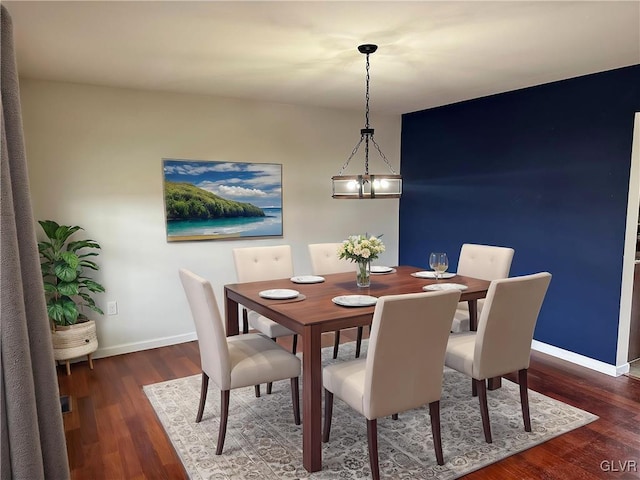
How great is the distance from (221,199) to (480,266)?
2474 mm

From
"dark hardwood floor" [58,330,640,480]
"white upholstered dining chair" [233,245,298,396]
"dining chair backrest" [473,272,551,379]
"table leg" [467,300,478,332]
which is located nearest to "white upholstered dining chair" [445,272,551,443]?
"dining chair backrest" [473,272,551,379]

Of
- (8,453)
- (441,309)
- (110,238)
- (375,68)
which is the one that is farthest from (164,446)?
(375,68)

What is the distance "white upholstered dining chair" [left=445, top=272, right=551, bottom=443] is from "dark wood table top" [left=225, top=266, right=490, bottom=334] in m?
0.39

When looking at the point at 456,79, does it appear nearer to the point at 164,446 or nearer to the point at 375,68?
the point at 375,68

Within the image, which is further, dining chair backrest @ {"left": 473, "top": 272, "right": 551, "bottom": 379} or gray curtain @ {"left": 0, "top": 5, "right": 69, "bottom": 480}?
dining chair backrest @ {"left": 473, "top": 272, "right": 551, "bottom": 379}

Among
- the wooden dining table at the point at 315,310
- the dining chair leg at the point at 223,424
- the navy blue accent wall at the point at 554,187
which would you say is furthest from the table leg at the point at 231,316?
the navy blue accent wall at the point at 554,187

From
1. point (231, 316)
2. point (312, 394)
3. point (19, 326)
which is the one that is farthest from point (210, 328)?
point (19, 326)

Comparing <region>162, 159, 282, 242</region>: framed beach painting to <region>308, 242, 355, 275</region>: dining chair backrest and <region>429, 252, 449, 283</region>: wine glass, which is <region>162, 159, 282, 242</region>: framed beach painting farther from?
<region>429, 252, 449, 283</region>: wine glass

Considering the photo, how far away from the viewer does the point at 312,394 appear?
7.14 feet

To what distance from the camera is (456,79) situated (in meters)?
3.60

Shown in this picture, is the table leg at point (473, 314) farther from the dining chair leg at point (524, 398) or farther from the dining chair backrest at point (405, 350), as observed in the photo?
the dining chair backrest at point (405, 350)

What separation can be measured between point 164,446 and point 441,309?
1739 millimetres

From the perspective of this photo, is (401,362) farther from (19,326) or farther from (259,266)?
(259,266)

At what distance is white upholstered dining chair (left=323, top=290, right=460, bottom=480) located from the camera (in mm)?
1971
